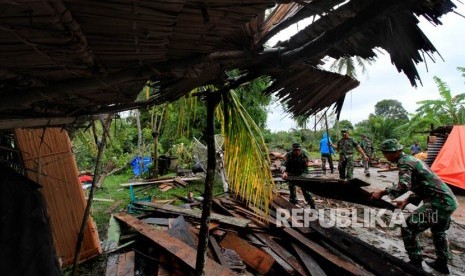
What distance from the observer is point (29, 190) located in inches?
79.1

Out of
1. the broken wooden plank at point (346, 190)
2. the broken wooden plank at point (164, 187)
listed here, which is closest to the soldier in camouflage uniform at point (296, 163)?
the broken wooden plank at point (346, 190)

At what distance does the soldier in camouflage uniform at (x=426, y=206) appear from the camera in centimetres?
461

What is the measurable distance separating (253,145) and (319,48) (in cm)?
176

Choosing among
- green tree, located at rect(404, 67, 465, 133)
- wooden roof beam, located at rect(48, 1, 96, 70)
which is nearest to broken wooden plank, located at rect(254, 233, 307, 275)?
wooden roof beam, located at rect(48, 1, 96, 70)

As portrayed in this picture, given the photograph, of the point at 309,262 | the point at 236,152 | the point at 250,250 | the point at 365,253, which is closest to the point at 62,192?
the point at 236,152

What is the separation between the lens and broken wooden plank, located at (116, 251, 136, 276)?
414 centimetres

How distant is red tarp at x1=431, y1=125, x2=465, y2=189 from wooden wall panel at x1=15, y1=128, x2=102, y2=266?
36.3 ft

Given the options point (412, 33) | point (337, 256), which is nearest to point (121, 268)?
point (337, 256)

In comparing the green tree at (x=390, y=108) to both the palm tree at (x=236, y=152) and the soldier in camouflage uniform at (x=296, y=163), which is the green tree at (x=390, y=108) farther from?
the palm tree at (x=236, y=152)

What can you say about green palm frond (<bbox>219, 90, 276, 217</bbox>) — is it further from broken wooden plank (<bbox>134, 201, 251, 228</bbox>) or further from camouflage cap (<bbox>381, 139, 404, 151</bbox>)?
camouflage cap (<bbox>381, 139, 404, 151</bbox>)

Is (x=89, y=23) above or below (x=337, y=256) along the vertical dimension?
above

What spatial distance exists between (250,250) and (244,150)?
2208mm

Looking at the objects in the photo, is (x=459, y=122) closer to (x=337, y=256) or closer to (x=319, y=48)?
(x=337, y=256)

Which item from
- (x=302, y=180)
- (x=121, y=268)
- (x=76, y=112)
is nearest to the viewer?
(x=76, y=112)
